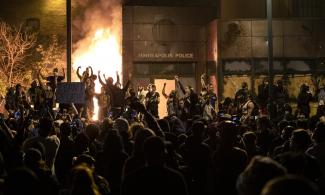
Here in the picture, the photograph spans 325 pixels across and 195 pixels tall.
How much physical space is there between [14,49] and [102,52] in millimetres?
4903

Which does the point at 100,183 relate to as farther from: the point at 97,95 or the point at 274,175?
the point at 97,95

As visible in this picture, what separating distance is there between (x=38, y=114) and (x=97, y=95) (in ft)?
7.98

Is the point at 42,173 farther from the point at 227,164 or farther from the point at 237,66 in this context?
the point at 237,66

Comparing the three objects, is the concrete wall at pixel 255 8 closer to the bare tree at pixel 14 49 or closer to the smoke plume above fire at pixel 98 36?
the smoke plume above fire at pixel 98 36

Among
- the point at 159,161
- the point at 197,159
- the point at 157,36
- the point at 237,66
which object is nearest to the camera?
the point at 159,161

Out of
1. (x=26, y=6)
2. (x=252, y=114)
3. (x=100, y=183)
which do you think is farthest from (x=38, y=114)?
(x=26, y=6)

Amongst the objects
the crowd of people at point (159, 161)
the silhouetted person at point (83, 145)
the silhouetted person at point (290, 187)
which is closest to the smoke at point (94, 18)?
the crowd of people at point (159, 161)

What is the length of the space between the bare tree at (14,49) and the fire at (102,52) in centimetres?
288

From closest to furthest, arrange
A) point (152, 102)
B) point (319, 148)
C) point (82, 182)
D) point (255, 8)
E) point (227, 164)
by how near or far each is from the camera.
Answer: point (82, 182) → point (227, 164) → point (319, 148) → point (152, 102) → point (255, 8)

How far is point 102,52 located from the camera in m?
36.1

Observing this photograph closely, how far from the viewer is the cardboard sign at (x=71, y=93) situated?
14996mm

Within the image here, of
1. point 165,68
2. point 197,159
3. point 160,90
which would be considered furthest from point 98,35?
point 197,159

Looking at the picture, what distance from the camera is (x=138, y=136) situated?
21.0 ft

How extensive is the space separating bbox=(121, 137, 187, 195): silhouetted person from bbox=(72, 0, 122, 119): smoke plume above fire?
1213 inches
